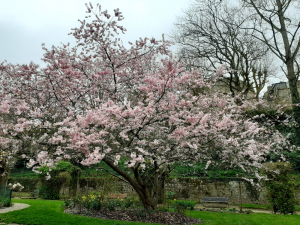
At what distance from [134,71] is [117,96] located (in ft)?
3.12

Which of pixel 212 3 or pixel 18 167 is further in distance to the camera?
pixel 18 167

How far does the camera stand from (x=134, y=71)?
7.07 metres

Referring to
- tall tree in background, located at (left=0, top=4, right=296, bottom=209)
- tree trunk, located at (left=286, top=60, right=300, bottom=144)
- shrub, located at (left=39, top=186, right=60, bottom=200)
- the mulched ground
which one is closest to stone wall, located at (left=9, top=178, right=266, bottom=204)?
shrub, located at (left=39, top=186, right=60, bottom=200)

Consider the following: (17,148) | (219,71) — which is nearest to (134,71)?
(219,71)

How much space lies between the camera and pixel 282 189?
9.22 meters

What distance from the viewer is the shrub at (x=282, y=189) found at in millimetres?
9133

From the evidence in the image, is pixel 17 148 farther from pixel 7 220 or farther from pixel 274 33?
pixel 274 33

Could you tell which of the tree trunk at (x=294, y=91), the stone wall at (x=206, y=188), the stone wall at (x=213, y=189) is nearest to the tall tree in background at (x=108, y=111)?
the tree trunk at (x=294, y=91)

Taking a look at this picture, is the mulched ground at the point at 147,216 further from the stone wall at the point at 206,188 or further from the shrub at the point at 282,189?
the shrub at the point at 282,189

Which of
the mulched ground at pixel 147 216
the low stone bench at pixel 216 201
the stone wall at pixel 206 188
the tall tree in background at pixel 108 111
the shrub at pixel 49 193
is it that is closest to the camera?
the tall tree in background at pixel 108 111

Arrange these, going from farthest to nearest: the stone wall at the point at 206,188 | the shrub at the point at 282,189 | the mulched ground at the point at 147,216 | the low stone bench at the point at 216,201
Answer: the stone wall at the point at 206,188
the low stone bench at the point at 216,201
the shrub at the point at 282,189
the mulched ground at the point at 147,216

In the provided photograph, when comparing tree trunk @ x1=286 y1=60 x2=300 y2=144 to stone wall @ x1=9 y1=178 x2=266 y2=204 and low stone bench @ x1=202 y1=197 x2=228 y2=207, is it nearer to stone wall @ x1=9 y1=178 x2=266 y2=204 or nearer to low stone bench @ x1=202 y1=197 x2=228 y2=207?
stone wall @ x1=9 y1=178 x2=266 y2=204

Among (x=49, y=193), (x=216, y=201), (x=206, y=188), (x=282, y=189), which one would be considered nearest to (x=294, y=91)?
(x=282, y=189)

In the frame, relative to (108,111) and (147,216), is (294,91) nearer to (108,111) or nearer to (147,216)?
(147,216)
